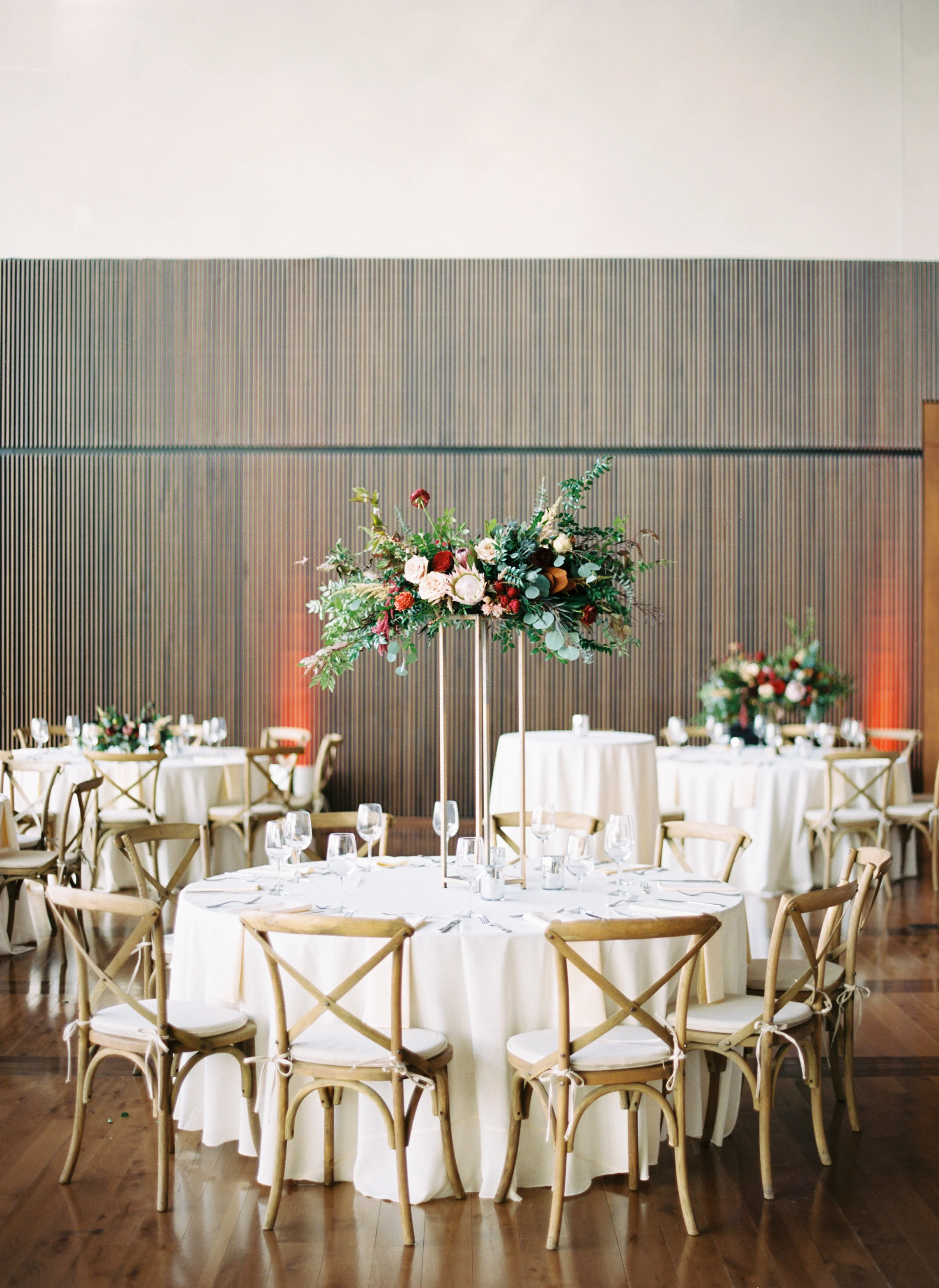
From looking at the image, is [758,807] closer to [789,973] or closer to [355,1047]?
[789,973]

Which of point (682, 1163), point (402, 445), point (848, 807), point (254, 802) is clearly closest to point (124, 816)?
point (254, 802)

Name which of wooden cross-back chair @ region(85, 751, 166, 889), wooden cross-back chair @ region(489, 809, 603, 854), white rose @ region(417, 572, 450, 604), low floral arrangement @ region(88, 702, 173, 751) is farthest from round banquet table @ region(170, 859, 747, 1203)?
low floral arrangement @ region(88, 702, 173, 751)

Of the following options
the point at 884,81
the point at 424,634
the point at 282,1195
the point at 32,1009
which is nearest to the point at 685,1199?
the point at 282,1195

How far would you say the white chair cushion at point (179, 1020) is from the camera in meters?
3.50

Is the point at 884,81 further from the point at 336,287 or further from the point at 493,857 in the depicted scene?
the point at 493,857

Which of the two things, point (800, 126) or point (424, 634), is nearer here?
point (424, 634)

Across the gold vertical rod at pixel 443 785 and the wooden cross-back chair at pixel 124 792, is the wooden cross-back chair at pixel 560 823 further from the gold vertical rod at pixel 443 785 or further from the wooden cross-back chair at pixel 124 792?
the wooden cross-back chair at pixel 124 792

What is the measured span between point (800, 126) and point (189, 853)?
9.06m

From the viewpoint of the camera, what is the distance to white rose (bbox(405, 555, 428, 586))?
12.7 ft

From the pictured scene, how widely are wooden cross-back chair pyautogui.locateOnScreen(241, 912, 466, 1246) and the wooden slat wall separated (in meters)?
7.23

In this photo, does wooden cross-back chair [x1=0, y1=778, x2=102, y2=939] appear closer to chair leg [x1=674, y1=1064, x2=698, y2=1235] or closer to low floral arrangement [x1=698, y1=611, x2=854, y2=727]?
chair leg [x1=674, y1=1064, x2=698, y2=1235]

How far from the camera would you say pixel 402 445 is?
10695mm

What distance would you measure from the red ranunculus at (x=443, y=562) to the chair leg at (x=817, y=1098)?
5.96ft

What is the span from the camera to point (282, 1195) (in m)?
3.52
